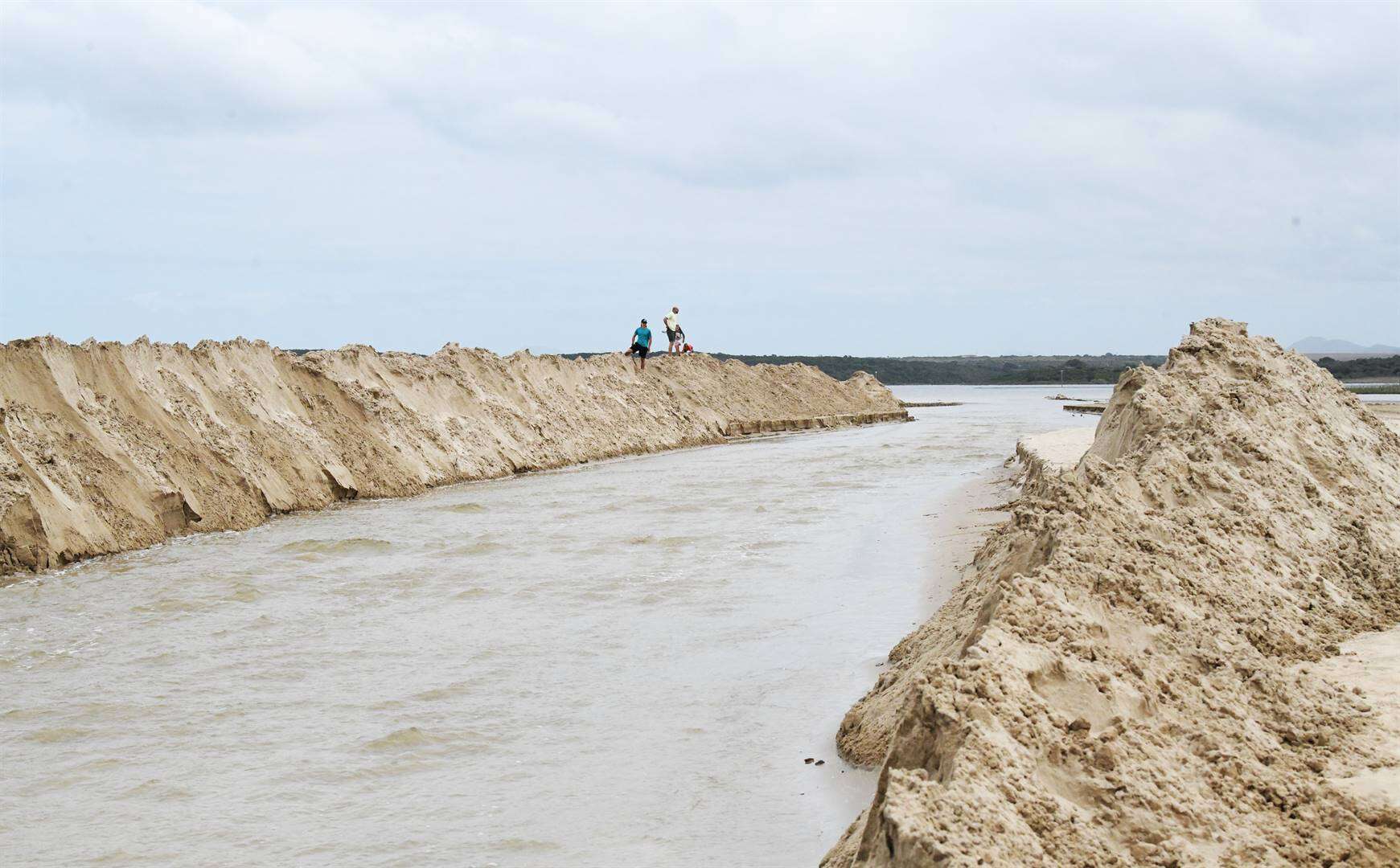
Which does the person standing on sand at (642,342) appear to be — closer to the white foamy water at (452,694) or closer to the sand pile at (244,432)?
the sand pile at (244,432)

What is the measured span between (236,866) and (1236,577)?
→ 4.34 meters

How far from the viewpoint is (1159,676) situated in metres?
4.04

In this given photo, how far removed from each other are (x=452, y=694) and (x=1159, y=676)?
3610mm

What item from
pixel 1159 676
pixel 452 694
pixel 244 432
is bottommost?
pixel 452 694

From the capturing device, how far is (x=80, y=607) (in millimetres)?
8539

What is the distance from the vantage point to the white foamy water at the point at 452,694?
4.39 m

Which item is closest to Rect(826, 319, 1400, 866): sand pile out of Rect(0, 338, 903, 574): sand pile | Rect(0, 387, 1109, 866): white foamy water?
Rect(0, 387, 1109, 866): white foamy water

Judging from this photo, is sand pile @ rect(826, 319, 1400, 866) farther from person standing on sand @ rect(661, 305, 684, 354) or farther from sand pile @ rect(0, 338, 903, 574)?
person standing on sand @ rect(661, 305, 684, 354)

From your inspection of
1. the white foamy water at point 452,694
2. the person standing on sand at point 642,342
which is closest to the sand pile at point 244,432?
the white foamy water at point 452,694

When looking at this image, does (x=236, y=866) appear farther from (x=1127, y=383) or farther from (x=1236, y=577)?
(x=1127, y=383)

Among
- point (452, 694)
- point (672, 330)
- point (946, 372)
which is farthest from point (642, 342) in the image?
point (946, 372)

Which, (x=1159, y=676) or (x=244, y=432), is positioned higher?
(x=244, y=432)

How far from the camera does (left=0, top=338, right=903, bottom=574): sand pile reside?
36.6 ft

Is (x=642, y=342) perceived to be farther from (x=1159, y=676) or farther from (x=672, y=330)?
(x=1159, y=676)
